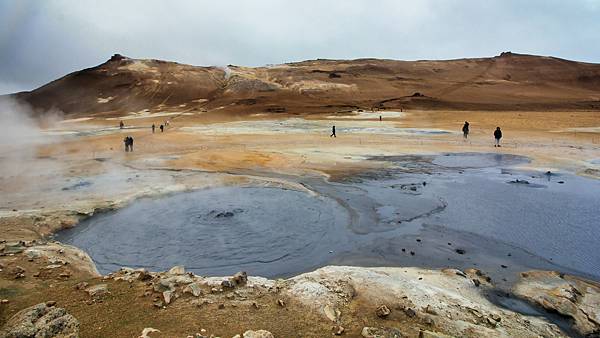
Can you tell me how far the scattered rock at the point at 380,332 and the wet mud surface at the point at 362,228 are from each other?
3.43 meters

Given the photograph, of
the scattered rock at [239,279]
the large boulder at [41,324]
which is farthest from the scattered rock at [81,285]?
the scattered rock at [239,279]

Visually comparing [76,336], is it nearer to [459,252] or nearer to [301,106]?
[459,252]

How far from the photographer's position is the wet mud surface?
9336 mm

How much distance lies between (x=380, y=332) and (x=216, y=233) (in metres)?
6.47

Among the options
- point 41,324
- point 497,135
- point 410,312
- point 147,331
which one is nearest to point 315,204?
point 410,312

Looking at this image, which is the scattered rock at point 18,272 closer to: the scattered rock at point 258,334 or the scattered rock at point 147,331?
the scattered rock at point 147,331

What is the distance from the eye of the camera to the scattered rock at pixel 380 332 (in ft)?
17.5

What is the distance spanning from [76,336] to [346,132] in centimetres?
3154

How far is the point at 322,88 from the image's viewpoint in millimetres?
68062

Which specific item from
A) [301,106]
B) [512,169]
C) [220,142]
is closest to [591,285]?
[512,169]

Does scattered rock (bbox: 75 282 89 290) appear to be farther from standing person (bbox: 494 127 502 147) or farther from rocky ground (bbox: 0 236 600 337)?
standing person (bbox: 494 127 502 147)

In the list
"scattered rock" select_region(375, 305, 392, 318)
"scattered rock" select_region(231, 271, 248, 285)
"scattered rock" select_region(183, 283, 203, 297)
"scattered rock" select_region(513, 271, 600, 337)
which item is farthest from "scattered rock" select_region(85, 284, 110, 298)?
"scattered rock" select_region(513, 271, 600, 337)

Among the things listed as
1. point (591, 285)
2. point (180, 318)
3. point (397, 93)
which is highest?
point (397, 93)

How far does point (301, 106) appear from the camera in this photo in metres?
56.9
